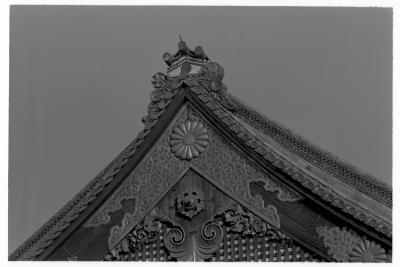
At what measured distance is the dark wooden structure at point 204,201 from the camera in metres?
10.5

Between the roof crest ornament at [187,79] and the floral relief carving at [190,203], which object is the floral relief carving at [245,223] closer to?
the floral relief carving at [190,203]

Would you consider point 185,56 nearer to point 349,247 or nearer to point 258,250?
point 258,250

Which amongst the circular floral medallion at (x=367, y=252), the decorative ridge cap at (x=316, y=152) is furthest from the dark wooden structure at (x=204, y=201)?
the decorative ridge cap at (x=316, y=152)

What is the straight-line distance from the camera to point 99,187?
38.2 ft

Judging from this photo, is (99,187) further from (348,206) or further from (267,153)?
(348,206)

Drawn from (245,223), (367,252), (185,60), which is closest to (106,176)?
(185,60)

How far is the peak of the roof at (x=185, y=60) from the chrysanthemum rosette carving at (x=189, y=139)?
747mm

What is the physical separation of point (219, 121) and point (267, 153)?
82 centimetres

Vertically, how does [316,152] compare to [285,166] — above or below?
above

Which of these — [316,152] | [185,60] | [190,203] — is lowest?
[190,203]

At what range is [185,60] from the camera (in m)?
11.9

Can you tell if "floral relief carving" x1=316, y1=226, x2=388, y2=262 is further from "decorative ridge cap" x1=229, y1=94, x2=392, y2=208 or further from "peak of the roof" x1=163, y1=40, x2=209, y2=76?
"peak of the roof" x1=163, y1=40, x2=209, y2=76

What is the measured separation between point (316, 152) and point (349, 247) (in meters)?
4.08
